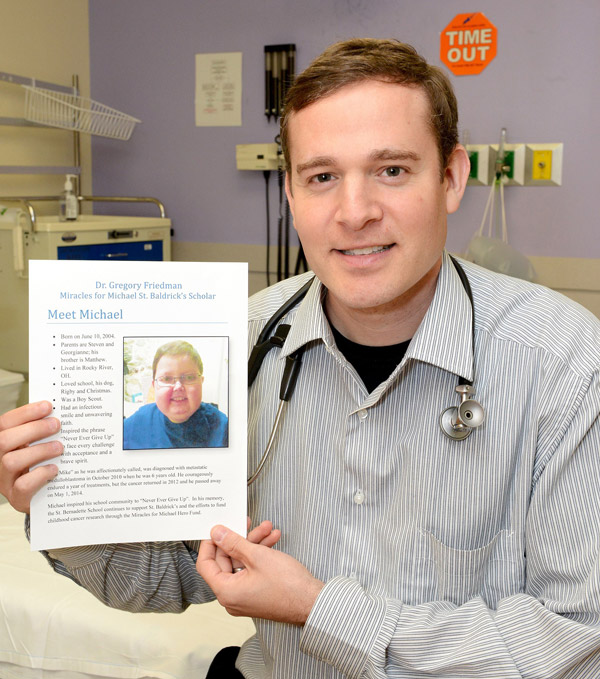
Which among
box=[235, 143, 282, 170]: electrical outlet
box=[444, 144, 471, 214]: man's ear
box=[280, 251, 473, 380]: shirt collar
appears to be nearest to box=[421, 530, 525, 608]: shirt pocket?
box=[280, 251, 473, 380]: shirt collar

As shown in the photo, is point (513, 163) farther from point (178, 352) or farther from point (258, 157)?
point (178, 352)

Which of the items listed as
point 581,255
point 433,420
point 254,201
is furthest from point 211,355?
point 254,201

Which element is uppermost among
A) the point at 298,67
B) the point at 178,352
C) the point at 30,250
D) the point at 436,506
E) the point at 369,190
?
the point at 298,67

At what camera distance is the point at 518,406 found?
107cm

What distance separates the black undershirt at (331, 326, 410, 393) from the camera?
46.9 inches

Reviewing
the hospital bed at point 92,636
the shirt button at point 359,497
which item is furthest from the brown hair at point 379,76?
the hospital bed at point 92,636

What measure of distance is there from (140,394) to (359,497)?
0.37 m

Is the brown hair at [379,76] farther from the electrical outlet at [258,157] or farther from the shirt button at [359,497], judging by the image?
the electrical outlet at [258,157]

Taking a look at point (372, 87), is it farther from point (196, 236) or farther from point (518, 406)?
point (196, 236)

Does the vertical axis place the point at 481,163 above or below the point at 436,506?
above

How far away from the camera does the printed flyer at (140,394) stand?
1016 mm

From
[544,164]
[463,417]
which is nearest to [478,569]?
[463,417]

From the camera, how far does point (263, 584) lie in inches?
39.2

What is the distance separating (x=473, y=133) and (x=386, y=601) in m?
2.54
